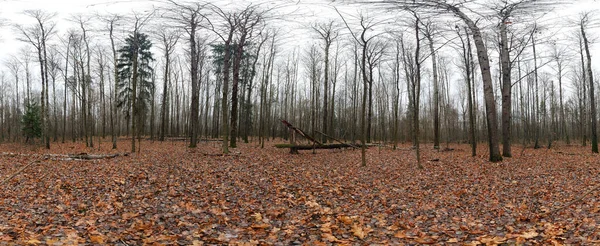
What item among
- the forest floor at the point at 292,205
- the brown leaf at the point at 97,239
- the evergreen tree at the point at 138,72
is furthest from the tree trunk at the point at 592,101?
the evergreen tree at the point at 138,72

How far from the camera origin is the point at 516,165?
1091 centimetres

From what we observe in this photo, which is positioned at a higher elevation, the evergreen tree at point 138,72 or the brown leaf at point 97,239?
the evergreen tree at point 138,72

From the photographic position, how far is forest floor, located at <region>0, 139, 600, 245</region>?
441 centimetres

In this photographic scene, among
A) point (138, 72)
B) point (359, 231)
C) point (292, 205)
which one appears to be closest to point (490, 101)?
point (292, 205)

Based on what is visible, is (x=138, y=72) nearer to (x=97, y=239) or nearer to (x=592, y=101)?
(x=97, y=239)

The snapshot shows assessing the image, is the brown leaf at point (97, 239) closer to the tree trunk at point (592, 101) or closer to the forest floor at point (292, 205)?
the forest floor at point (292, 205)

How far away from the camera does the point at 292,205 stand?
21.2 feet

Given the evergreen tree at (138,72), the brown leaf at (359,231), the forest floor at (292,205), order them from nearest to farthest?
1. the forest floor at (292,205)
2. the brown leaf at (359,231)
3. the evergreen tree at (138,72)

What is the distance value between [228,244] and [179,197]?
308 cm

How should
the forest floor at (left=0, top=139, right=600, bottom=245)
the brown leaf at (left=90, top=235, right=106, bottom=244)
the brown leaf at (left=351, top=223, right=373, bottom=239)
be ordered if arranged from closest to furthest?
1. the brown leaf at (left=90, top=235, right=106, bottom=244)
2. the forest floor at (left=0, top=139, right=600, bottom=245)
3. the brown leaf at (left=351, top=223, right=373, bottom=239)

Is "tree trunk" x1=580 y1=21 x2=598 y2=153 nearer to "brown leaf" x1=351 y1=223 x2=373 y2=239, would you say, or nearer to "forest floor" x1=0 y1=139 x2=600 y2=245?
"forest floor" x1=0 y1=139 x2=600 y2=245

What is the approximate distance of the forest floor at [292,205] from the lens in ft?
14.5

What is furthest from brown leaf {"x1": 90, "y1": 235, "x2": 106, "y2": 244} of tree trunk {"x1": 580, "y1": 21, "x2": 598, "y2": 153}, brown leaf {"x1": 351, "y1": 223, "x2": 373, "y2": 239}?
tree trunk {"x1": 580, "y1": 21, "x2": 598, "y2": 153}

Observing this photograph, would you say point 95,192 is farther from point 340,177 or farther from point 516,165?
point 516,165
